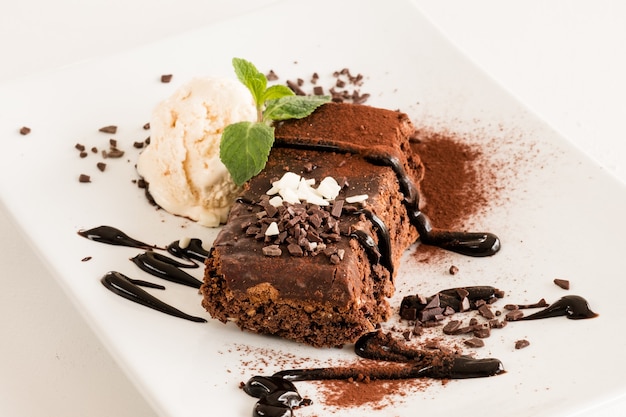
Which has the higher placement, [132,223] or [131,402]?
[132,223]

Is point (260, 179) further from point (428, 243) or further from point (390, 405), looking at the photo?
point (390, 405)

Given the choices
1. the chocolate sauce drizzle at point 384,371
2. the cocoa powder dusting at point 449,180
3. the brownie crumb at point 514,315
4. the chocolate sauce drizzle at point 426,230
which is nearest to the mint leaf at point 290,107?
the chocolate sauce drizzle at point 426,230

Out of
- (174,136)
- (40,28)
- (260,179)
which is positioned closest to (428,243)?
(260,179)

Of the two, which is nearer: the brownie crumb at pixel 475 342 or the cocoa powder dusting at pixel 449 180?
the brownie crumb at pixel 475 342

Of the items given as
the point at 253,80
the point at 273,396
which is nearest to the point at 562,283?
the point at 273,396

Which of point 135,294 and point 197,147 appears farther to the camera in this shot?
point 197,147

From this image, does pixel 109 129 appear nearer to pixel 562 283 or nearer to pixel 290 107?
pixel 290 107

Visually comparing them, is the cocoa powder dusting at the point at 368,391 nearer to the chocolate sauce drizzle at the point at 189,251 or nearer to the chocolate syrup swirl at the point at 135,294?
the chocolate syrup swirl at the point at 135,294
